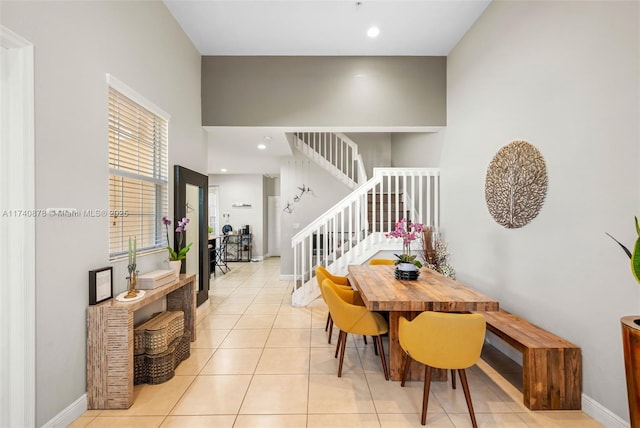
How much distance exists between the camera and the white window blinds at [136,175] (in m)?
2.43

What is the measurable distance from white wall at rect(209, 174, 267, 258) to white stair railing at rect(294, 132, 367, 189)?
3214 mm

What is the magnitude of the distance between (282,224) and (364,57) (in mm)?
3914

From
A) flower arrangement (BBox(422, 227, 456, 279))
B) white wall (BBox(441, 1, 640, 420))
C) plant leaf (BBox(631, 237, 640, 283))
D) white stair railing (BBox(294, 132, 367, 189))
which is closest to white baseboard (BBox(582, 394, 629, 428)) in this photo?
white wall (BBox(441, 1, 640, 420))

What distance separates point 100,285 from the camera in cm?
213

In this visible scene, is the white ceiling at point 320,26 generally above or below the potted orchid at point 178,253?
above

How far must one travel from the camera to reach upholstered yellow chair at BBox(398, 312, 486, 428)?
1.81m

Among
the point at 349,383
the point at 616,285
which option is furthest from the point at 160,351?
the point at 616,285

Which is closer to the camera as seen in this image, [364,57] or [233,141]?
[364,57]

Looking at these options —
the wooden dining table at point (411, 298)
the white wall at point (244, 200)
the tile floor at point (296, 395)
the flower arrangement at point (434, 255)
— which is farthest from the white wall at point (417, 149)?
the white wall at point (244, 200)

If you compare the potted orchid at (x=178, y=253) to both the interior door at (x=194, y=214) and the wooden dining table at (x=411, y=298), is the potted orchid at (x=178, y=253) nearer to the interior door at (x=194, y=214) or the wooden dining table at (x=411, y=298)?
the interior door at (x=194, y=214)

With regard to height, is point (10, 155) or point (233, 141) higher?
point (233, 141)

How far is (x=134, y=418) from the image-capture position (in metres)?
2.00

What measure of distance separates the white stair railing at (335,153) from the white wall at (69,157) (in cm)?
414

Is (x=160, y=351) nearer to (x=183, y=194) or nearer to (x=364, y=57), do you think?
(x=183, y=194)
